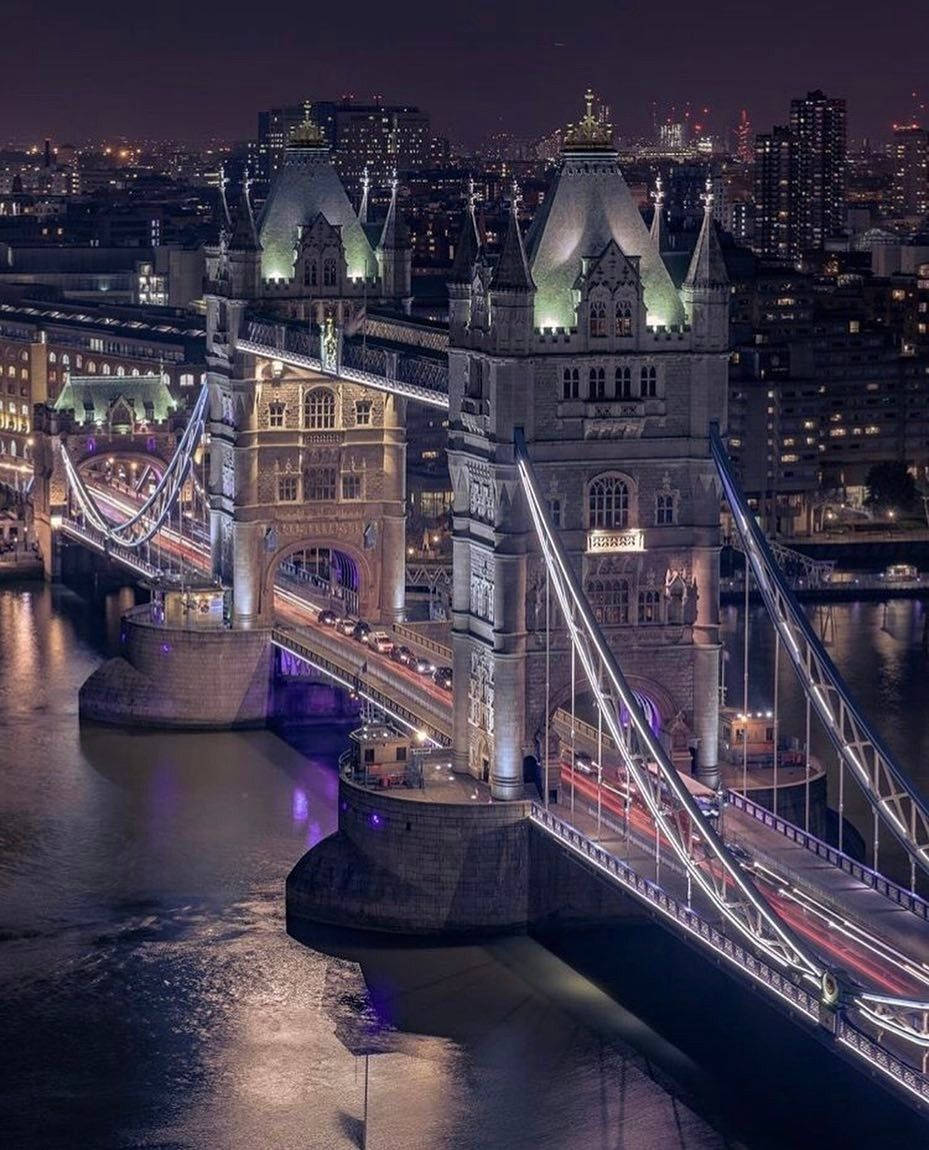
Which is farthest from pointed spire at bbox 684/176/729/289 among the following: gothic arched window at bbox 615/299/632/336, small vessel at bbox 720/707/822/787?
small vessel at bbox 720/707/822/787

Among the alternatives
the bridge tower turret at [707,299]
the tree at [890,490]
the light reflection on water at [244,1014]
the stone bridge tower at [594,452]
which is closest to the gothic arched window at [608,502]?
the stone bridge tower at [594,452]

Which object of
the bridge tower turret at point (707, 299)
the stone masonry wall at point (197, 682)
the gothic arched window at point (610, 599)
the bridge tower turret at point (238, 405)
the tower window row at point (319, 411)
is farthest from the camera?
the tower window row at point (319, 411)

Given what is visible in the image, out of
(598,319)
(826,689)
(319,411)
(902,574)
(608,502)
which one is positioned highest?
(598,319)

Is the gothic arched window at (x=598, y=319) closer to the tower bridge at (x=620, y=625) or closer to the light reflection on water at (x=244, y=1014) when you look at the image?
the tower bridge at (x=620, y=625)

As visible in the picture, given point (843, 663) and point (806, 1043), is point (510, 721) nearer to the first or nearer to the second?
point (806, 1043)

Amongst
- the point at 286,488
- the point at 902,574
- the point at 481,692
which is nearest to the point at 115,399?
the point at 902,574

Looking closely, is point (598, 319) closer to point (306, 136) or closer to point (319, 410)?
point (319, 410)
